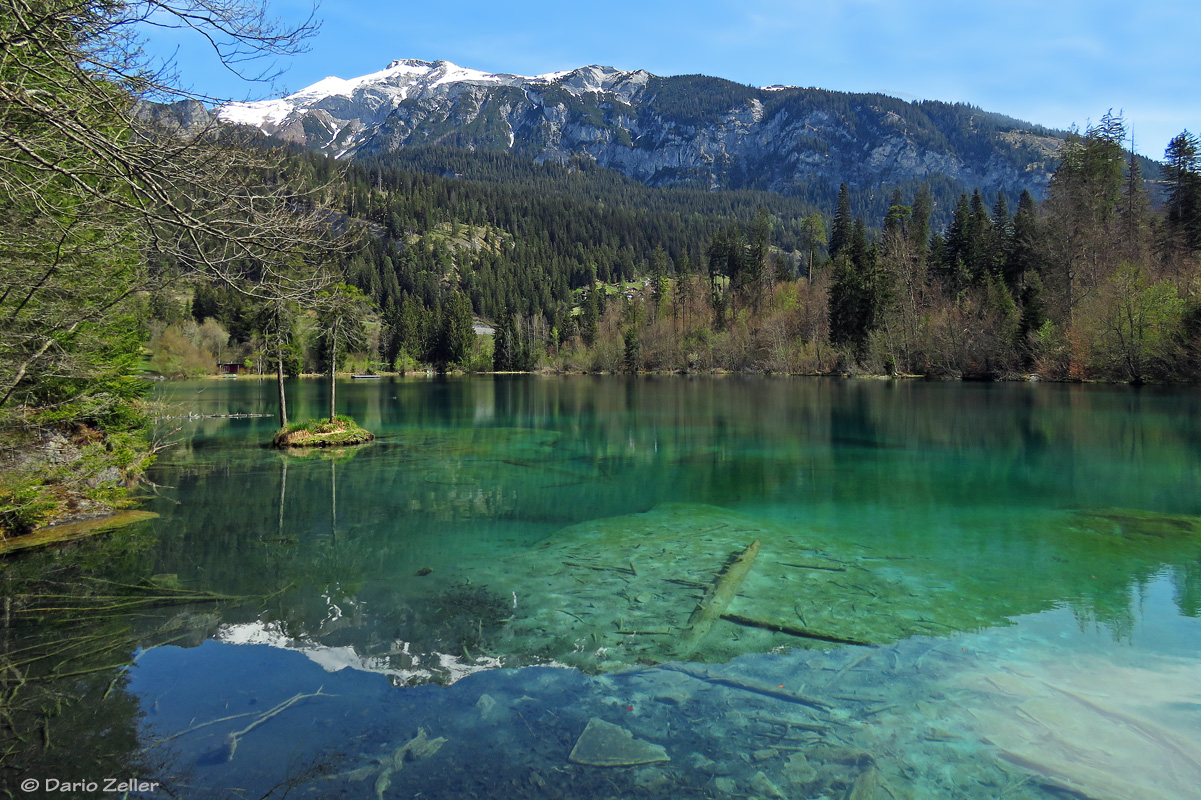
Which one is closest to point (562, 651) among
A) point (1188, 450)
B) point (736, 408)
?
point (1188, 450)

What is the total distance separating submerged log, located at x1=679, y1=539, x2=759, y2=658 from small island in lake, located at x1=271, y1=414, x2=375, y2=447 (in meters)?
19.8

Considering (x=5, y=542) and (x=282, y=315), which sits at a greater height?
(x=282, y=315)

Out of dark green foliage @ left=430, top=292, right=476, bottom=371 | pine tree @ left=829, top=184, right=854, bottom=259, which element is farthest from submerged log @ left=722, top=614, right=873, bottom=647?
dark green foliage @ left=430, top=292, right=476, bottom=371

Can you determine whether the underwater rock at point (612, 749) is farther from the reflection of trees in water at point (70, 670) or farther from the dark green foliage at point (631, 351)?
the dark green foliage at point (631, 351)

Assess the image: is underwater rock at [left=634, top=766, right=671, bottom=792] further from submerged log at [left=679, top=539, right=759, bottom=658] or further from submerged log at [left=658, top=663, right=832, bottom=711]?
submerged log at [left=679, top=539, right=759, bottom=658]

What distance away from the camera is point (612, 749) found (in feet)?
16.3

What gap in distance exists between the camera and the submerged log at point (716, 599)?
23.1 ft

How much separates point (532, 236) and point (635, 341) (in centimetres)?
10408

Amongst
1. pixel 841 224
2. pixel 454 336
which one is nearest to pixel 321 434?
pixel 841 224

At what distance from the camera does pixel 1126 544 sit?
10.6 meters

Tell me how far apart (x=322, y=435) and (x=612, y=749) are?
23029mm

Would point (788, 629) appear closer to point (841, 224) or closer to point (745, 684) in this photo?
point (745, 684)

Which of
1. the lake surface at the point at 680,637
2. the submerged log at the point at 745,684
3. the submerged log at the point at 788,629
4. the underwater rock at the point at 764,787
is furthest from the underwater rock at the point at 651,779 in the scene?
the submerged log at the point at 788,629

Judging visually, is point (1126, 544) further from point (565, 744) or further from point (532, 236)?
point (532, 236)
